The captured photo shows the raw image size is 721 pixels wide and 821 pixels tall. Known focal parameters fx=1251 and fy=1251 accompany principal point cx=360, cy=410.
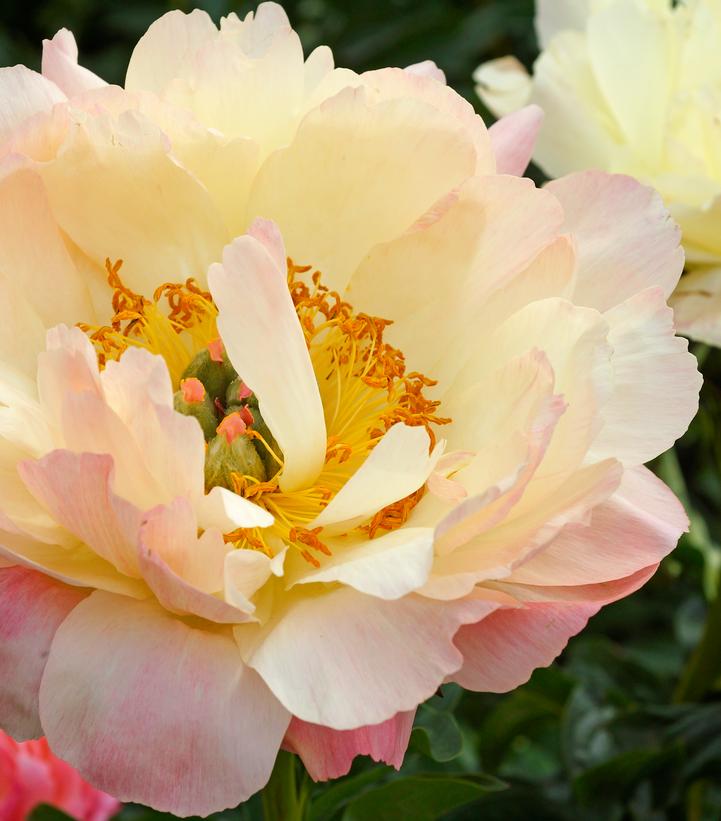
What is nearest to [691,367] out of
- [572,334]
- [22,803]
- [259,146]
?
[572,334]

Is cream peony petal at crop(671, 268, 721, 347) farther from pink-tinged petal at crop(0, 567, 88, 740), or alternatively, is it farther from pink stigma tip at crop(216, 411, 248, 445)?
Answer: pink-tinged petal at crop(0, 567, 88, 740)

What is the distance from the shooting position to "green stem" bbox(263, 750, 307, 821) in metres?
0.80

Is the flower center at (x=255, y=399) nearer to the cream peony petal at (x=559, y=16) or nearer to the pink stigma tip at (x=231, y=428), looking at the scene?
the pink stigma tip at (x=231, y=428)

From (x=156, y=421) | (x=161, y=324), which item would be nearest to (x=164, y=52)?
(x=161, y=324)

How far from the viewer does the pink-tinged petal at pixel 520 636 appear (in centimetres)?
69

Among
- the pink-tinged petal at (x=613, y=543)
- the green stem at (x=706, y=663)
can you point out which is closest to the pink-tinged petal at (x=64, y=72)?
the pink-tinged petal at (x=613, y=543)

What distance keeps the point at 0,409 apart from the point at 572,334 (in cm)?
34

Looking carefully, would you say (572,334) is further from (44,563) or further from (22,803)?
(22,803)

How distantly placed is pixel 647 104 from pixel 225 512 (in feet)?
1.99

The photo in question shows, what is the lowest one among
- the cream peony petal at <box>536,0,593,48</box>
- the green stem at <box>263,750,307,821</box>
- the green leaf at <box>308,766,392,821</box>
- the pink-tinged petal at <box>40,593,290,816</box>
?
the green leaf at <box>308,766,392,821</box>

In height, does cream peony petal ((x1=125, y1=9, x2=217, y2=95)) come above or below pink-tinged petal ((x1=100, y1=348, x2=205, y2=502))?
above

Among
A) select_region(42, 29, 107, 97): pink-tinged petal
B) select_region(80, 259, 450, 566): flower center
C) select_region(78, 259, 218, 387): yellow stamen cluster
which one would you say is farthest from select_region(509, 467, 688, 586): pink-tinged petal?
select_region(42, 29, 107, 97): pink-tinged petal

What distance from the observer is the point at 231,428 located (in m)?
0.81

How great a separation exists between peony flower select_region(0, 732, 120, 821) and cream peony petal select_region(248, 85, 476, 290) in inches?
16.8
